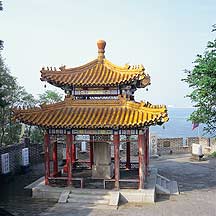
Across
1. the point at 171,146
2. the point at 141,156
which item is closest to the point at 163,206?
the point at 141,156

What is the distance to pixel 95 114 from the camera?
50.9 ft

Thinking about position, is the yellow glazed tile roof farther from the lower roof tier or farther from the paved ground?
the paved ground

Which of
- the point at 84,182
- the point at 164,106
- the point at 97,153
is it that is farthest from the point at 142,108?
the point at 84,182

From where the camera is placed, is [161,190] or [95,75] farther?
[95,75]

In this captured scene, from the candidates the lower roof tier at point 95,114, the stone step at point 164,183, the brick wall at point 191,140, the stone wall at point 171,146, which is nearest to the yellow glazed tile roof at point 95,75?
the lower roof tier at point 95,114

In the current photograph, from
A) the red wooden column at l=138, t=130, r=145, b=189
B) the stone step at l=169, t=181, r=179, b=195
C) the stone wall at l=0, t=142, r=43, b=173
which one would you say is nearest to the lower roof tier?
the red wooden column at l=138, t=130, r=145, b=189

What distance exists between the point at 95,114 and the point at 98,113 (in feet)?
0.47

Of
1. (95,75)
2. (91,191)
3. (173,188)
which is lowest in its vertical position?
(173,188)

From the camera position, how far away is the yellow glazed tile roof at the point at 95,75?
15.9 m

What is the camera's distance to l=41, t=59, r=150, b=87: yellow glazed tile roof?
1588 centimetres

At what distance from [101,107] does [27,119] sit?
3.25 meters

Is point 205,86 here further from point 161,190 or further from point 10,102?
point 10,102

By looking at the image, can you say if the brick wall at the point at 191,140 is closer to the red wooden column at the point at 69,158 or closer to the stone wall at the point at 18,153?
the stone wall at the point at 18,153

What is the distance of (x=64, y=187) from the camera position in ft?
51.3
